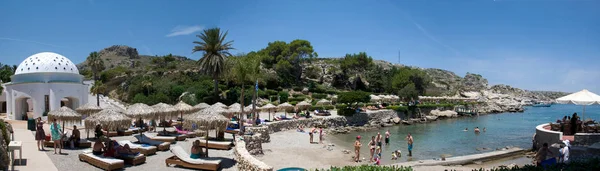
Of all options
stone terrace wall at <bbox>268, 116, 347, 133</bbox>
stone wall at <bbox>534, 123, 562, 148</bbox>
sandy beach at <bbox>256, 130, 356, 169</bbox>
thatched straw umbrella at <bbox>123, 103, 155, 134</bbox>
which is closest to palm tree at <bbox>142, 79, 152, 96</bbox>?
stone terrace wall at <bbox>268, 116, 347, 133</bbox>

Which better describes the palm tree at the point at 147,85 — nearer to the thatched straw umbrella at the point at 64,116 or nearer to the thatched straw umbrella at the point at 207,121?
the thatched straw umbrella at the point at 64,116

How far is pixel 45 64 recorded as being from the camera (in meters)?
32.4

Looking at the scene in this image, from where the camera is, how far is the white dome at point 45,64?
32188 mm

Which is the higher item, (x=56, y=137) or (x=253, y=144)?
(x=56, y=137)

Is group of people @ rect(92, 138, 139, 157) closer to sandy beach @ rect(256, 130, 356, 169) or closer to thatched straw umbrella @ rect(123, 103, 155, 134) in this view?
sandy beach @ rect(256, 130, 356, 169)

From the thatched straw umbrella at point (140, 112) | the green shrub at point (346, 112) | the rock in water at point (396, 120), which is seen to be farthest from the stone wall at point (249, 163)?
the rock in water at point (396, 120)

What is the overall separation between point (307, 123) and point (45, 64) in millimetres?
24092

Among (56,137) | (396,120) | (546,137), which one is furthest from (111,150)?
(396,120)

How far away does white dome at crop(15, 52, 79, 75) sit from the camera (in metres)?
32.2

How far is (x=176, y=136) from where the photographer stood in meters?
19.8

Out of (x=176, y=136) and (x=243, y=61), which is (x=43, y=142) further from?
(x=243, y=61)

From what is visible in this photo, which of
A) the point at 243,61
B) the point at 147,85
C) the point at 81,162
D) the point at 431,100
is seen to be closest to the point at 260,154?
the point at 81,162

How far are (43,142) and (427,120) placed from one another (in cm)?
4154

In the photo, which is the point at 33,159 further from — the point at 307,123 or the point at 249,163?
the point at 307,123
